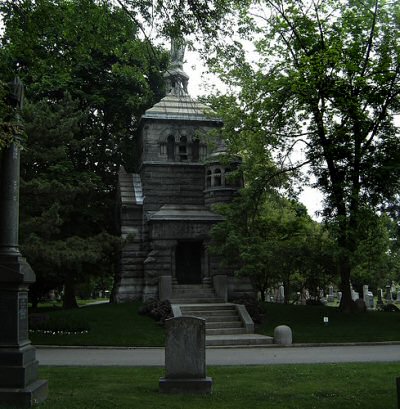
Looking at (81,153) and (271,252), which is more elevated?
(81,153)

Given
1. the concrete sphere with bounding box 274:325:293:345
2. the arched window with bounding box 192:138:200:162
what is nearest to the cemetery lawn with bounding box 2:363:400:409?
the concrete sphere with bounding box 274:325:293:345

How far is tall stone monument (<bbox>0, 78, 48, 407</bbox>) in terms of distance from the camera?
8047 mm

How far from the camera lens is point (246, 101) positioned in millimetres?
Result: 23531

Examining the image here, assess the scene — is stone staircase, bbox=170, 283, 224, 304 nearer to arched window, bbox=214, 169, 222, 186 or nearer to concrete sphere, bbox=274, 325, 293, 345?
arched window, bbox=214, 169, 222, 186

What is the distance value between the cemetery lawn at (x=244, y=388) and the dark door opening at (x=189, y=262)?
1423 centimetres

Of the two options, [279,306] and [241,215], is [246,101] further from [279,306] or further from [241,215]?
[279,306]

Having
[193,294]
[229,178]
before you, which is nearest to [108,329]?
[193,294]

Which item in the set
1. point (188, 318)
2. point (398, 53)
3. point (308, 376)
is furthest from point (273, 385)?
point (398, 53)

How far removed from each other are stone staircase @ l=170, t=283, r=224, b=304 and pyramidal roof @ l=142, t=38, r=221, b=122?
27.9 feet

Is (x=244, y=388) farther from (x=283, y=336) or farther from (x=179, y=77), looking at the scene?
(x=179, y=77)

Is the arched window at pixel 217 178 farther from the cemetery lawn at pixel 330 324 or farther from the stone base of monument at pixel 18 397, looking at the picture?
the stone base of monument at pixel 18 397

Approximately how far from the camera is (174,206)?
88.4 feet

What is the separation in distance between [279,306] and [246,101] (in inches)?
387

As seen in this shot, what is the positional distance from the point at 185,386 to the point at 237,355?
649 cm
